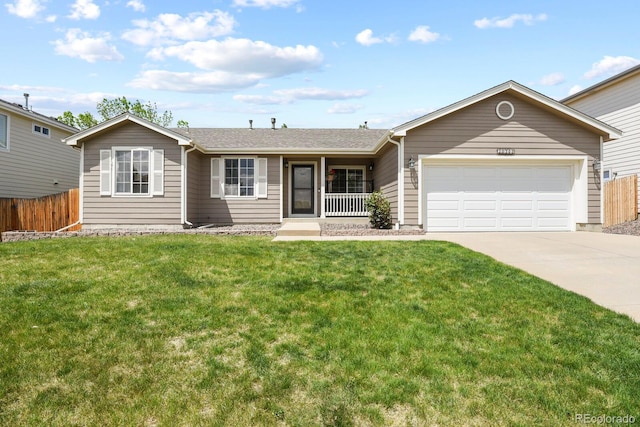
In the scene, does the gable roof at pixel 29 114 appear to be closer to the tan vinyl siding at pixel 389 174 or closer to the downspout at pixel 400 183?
the tan vinyl siding at pixel 389 174

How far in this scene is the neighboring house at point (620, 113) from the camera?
46.1ft

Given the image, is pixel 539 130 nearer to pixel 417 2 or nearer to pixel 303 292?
pixel 417 2

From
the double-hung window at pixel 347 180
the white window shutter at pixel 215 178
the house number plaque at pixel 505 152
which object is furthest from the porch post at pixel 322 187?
the house number plaque at pixel 505 152

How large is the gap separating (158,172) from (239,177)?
2867 millimetres

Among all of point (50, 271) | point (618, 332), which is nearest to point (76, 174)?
point (50, 271)


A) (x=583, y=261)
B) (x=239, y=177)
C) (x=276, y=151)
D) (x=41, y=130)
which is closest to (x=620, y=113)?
(x=583, y=261)

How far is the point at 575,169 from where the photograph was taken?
11375mm

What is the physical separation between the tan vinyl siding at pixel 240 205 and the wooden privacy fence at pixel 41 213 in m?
4.21

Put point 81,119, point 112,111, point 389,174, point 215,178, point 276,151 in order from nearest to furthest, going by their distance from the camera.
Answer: point 389,174, point 276,151, point 215,178, point 112,111, point 81,119

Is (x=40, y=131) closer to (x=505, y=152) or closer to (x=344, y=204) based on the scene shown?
(x=344, y=204)

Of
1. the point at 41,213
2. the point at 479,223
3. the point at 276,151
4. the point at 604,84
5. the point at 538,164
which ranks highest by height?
the point at 604,84

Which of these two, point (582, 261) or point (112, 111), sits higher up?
point (112, 111)

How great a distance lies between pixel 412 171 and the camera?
1104 centimetres

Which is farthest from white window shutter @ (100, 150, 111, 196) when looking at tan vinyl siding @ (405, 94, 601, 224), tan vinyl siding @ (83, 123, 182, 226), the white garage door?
the white garage door
